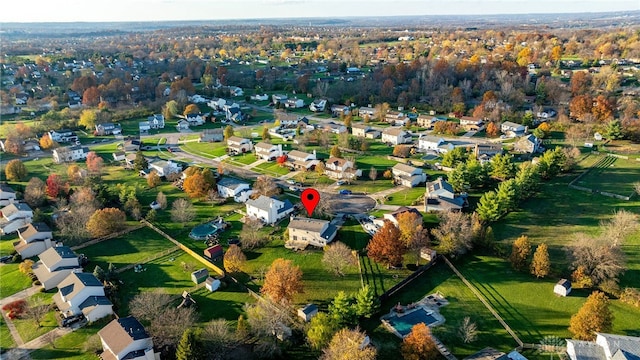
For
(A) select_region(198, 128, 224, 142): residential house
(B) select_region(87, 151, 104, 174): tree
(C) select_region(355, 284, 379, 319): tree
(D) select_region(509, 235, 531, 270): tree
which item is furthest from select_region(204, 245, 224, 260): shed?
(A) select_region(198, 128, 224, 142): residential house

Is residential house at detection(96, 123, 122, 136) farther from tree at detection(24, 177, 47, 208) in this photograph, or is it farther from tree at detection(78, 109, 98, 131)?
tree at detection(24, 177, 47, 208)

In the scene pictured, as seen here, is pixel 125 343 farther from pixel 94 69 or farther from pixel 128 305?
pixel 94 69

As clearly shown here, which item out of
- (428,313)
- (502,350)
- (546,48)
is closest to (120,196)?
(428,313)

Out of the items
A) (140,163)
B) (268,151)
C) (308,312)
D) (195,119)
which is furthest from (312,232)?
(195,119)

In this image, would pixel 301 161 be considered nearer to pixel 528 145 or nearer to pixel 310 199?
pixel 310 199

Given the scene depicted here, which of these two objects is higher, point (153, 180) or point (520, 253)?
point (153, 180)
